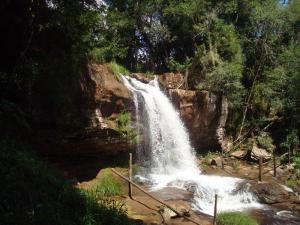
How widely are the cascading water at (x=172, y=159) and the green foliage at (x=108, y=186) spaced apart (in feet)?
5.72

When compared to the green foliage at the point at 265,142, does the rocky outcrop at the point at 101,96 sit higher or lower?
higher

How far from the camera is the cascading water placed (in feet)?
48.7

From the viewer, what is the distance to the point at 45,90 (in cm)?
1262

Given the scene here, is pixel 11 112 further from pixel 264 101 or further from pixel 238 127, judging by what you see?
pixel 264 101

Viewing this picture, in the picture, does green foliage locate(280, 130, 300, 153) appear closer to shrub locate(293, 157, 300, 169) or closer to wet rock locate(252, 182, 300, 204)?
shrub locate(293, 157, 300, 169)

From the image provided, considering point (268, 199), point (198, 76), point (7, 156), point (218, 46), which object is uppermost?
point (218, 46)

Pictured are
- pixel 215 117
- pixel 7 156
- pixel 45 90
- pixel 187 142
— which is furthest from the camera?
pixel 215 117

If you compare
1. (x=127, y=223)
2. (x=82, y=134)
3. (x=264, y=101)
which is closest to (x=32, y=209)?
(x=127, y=223)

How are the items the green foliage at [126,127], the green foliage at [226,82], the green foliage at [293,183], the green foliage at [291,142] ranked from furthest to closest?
the green foliage at [291,142] → the green foliage at [226,82] → the green foliage at [293,183] → the green foliage at [126,127]

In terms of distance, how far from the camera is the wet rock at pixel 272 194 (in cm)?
1505

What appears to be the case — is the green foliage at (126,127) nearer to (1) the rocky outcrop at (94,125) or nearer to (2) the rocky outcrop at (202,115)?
(1) the rocky outcrop at (94,125)

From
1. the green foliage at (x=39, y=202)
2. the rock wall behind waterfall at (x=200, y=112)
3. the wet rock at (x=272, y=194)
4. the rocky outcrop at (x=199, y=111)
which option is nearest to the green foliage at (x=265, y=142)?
the rocky outcrop at (x=199, y=111)

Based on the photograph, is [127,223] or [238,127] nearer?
[127,223]

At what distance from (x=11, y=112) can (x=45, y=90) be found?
3.08m
